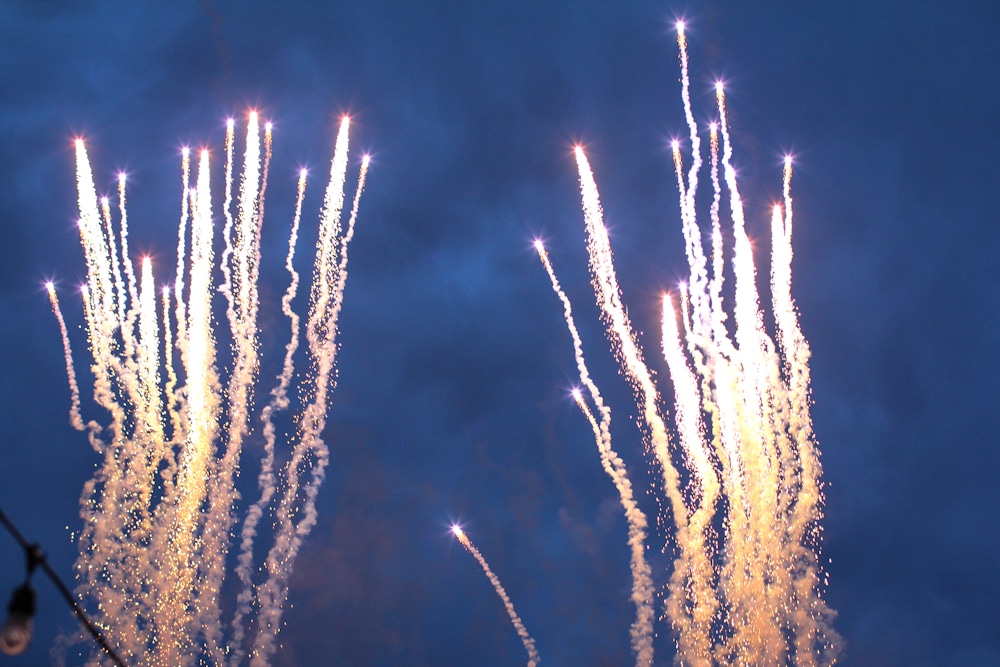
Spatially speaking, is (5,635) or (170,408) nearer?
(5,635)

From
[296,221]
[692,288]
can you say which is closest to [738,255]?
[692,288]

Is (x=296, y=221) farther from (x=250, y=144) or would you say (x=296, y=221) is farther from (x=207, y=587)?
(x=207, y=587)

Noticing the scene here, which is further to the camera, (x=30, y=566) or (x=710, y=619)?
(x=710, y=619)

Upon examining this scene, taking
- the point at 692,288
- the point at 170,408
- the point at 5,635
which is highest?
the point at 692,288

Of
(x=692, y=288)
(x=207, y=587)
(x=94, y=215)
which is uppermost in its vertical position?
(x=692, y=288)

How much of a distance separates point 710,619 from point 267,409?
84.8ft

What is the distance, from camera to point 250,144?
157ft

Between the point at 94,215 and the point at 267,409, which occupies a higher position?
the point at 94,215

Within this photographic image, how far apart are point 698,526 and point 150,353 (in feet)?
99.1

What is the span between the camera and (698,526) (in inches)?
1833

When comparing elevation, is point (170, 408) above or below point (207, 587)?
above

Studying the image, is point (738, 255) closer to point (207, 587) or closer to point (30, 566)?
point (207, 587)

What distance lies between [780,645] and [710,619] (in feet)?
12.1

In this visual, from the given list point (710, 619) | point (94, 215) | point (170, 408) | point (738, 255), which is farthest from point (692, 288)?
point (94, 215)
